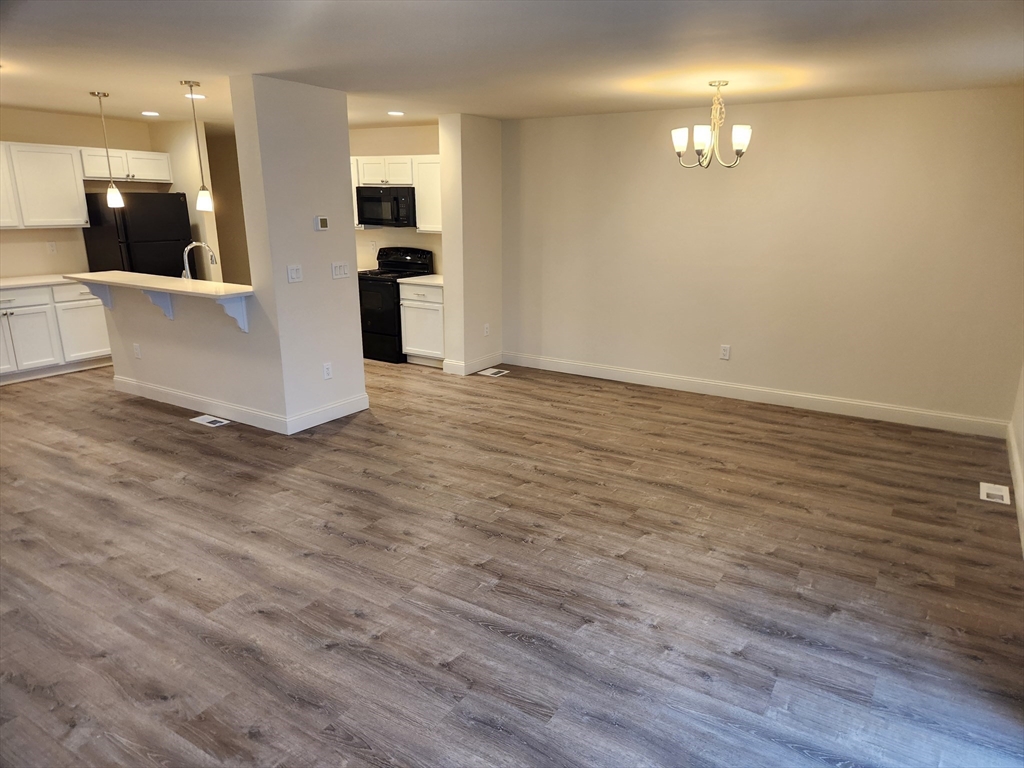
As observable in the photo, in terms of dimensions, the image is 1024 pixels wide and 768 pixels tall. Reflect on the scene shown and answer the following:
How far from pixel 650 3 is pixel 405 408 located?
11.9 feet

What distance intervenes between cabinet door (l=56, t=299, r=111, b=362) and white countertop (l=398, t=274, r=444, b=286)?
9.40 feet

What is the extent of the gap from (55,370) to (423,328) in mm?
3594

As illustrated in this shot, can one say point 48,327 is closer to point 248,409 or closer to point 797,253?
point 248,409

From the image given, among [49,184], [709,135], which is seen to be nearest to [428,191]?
[709,135]

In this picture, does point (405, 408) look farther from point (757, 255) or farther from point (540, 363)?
point (757, 255)

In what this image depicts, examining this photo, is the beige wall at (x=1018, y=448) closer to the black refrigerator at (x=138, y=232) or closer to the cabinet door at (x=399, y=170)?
the cabinet door at (x=399, y=170)

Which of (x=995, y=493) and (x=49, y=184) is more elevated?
(x=49, y=184)

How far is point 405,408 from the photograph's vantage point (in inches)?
209

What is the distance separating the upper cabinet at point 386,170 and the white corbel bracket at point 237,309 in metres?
2.53

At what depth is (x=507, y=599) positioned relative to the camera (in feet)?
9.04

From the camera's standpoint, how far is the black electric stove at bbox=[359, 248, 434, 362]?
21.5ft

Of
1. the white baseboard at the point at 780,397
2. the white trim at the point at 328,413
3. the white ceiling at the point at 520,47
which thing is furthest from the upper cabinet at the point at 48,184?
the white baseboard at the point at 780,397

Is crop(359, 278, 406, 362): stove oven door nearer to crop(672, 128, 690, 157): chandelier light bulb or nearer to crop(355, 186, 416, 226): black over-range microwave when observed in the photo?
crop(355, 186, 416, 226): black over-range microwave

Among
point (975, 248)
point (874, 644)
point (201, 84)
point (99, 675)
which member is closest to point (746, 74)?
point (975, 248)
